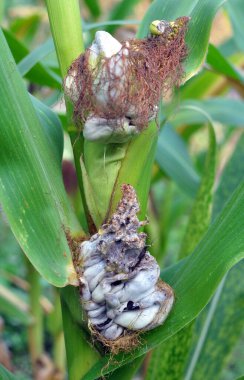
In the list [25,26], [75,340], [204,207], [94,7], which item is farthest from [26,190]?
[25,26]

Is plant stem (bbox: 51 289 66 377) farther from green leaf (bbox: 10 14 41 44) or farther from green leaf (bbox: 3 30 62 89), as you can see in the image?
green leaf (bbox: 10 14 41 44)

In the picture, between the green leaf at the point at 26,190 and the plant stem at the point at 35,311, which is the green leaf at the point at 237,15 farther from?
the plant stem at the point at 35,311

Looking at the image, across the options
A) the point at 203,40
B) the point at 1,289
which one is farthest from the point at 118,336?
the point at 1,289

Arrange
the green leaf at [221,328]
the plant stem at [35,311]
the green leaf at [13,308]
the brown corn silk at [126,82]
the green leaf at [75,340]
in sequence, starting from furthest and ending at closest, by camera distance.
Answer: the green leaf at [13,308] → the plant stem at [35,311] → the green leaf at [221,328] → the green leaf at [75,340] → the brown corn silk at [126,82]

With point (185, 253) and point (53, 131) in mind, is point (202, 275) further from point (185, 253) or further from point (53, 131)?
point (185, 253)

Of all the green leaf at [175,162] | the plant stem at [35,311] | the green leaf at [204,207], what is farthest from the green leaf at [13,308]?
the green leaf at [204,207]

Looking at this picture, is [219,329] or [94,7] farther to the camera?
[94,7]

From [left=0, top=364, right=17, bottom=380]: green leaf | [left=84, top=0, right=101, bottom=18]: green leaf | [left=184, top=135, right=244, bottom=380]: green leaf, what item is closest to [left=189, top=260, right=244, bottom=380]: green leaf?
[left=184, top=135, right=244, bottom=380]: green leaf
